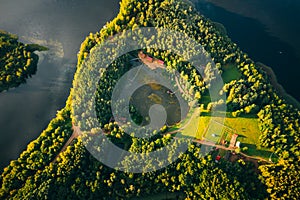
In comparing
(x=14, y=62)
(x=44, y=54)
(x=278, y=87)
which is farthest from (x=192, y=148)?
(x=14, y=62)

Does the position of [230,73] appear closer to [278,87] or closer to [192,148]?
[278,87]

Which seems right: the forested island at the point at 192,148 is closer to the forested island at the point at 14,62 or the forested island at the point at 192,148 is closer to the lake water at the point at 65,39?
the lake water at the point at 65,39

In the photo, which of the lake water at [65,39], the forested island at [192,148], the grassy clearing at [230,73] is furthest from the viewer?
the grassy clearing at [230,73]

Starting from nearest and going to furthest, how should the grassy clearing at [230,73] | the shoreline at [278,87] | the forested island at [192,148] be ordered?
the forested island at [192,148], the grassy clearing at [230,73], the shoreline at [278,87]

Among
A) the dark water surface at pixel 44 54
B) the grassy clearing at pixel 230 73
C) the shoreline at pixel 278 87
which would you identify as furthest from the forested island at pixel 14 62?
the shoreline at pixel 278 87

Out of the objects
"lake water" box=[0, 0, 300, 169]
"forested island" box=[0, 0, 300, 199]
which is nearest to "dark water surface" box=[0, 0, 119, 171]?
"lake water" box=[0, 0, 300, 169]

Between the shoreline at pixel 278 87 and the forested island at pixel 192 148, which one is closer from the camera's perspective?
the forested island at pixel 192 148
